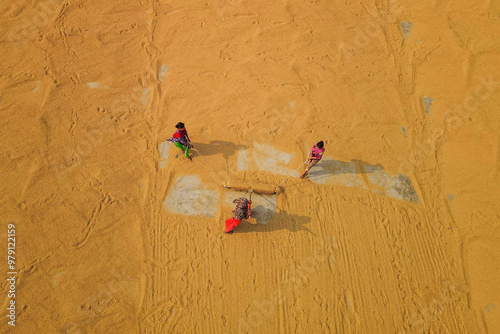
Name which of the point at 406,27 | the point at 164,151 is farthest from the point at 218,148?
the point at 406,27

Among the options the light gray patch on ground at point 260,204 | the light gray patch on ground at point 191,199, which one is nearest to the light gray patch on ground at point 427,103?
the light gray patch on ground at point 260,204

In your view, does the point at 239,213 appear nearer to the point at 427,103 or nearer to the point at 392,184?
the point at 392,184

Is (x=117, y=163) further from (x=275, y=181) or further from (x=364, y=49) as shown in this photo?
(x=364, y=49)

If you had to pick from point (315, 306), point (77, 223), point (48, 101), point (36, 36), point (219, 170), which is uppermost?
point (36, 36)

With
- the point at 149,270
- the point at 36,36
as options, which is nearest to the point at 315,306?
the point at 149,270

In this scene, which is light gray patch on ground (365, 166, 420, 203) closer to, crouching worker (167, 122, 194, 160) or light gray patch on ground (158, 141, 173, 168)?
crouching worker (167, 122, 194, 160)

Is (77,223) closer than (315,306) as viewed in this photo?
No

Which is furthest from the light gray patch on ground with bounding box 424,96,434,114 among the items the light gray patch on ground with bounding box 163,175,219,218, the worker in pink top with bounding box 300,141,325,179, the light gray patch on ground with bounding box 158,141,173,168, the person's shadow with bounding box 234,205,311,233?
the light gray patch on ground with bounding box 158,141,173,168
